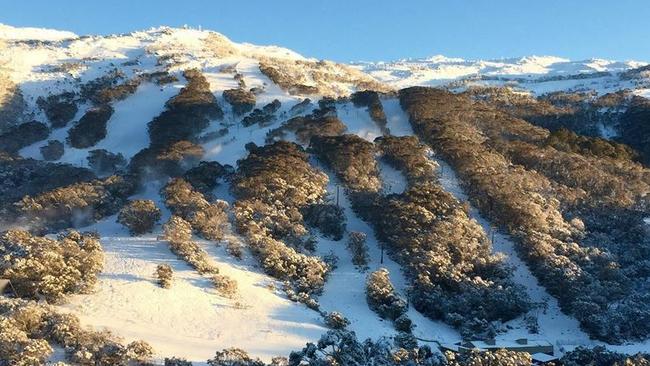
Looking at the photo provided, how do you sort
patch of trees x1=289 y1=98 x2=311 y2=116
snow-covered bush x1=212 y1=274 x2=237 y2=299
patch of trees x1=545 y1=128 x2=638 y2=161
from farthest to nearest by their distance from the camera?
1. patch of trees x1=289 y1=98 x2=311 y2=116
2. patch of trees x1=545 y1=128 x2=638 y2=161
3. snow-covered bush x1=212 y1=274 x2=237 y2=299

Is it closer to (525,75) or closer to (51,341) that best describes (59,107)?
(51,341)

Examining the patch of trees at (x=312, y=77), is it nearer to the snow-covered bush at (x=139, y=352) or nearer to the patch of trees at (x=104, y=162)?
the patch of trees at (x=104, y=162)

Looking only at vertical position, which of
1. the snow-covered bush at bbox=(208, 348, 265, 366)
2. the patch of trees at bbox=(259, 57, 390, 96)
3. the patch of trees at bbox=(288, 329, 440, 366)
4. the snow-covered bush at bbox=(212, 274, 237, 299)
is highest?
the patch of trees at bbox=(259, 57, 390, 96)

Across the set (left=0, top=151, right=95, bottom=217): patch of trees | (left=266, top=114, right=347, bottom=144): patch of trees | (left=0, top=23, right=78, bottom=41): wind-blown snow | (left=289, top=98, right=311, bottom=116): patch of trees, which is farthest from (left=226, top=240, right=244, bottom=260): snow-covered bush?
(left=0, top=23, right=78, bottom=41): wind-blown snow

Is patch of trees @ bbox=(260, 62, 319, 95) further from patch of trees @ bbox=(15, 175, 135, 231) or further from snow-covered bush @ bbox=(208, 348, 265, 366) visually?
snow-covered bush @ bbox=(208, 348, 265, 366)

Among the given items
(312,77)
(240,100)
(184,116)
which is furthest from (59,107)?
(312,77)
